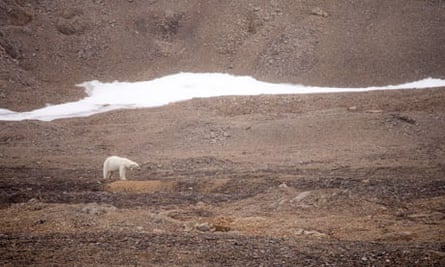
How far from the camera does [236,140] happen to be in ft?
76.4

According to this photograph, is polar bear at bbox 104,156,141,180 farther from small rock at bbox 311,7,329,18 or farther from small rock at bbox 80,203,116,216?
small rock at bbox 311,7,329,18

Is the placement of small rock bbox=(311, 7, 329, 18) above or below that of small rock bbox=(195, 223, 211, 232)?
above

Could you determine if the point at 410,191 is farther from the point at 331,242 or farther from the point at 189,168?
the point at 189,168

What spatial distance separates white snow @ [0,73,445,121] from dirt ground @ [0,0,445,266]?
3.31 ft

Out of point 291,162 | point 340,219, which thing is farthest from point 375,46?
point 340,219

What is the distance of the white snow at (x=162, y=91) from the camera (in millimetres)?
31328

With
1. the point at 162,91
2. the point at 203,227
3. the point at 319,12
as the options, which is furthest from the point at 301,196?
the point at 319,12

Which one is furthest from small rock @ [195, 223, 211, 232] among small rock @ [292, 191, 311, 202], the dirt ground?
small rock @ [292, 191, 311, 202]

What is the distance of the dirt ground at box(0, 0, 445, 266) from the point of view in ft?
30.8

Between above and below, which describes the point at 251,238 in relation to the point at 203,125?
below

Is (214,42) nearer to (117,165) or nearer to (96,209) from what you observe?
(117,165)

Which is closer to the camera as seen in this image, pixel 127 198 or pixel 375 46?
pixel 127 198

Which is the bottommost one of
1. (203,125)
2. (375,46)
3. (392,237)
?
(392,237)

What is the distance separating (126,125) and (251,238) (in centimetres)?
1792
